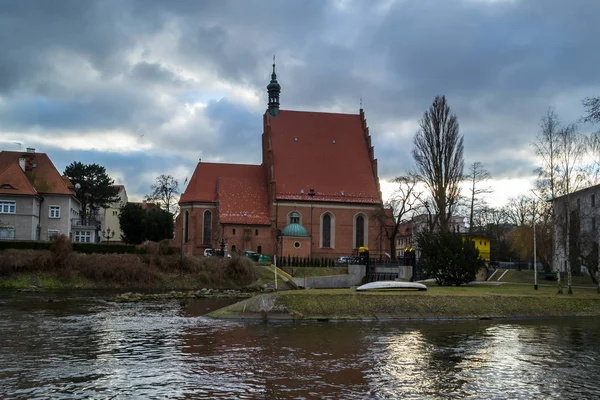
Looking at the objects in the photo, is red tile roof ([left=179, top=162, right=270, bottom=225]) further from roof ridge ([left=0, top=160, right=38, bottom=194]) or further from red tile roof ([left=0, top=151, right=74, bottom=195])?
roof ridge ([left=0, top=160, right=38, bottom=194])

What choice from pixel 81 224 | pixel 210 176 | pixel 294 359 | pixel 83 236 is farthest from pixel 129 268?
pixel 294 359

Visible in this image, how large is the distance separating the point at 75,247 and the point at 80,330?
3578 cm

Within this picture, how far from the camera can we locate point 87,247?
54.4 m

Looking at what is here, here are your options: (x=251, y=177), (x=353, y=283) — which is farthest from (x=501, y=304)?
(x=251, y=177)

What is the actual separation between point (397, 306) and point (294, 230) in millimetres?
39023

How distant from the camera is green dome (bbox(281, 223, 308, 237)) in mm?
62750

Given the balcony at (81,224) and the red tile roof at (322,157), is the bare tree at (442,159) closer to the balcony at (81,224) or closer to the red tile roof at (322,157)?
the red tile roof at (322,157)

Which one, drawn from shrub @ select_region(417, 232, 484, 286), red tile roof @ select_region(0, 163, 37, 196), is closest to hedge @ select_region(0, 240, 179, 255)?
red tile roof @ select_region(0, 163, 37, 196)

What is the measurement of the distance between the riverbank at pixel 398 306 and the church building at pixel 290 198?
3730 cm

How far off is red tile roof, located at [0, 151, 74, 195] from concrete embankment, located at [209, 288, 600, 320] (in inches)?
1811

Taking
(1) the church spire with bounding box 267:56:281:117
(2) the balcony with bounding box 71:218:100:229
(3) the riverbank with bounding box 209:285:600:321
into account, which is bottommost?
(3) the riverbank with bounding box 209:285:600:321

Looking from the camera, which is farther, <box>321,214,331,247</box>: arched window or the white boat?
<box>321,214,331,247</box>: arched window

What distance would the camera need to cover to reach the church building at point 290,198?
208ft

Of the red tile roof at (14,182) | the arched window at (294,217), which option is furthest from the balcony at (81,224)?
the arched window at (294,217)
